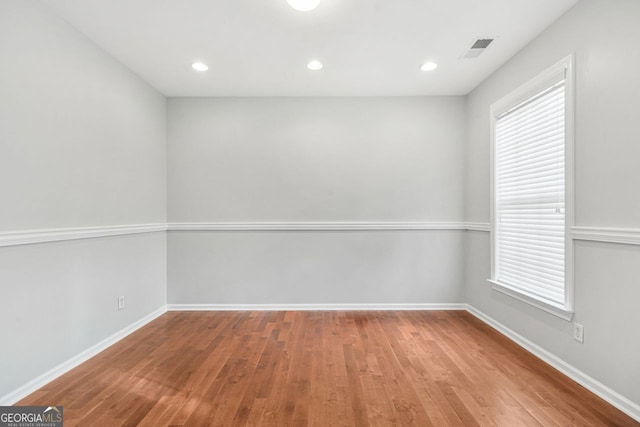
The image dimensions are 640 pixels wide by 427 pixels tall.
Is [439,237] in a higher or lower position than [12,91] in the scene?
lower

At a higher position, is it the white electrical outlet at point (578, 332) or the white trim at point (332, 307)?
the white electrical outlet at point (578, 332)

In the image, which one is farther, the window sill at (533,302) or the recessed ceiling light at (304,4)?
the window sill at (533,302)

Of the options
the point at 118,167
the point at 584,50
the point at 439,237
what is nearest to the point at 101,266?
the point at 118,167

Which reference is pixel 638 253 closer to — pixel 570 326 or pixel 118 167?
pixel 570 326

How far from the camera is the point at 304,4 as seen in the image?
2031 mm

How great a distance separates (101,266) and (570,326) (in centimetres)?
379

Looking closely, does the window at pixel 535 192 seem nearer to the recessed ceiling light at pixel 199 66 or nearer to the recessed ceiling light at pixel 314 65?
the recessed ceiling light at pixel 314 65

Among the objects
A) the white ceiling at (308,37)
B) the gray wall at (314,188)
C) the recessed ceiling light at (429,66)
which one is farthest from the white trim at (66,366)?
the recessed ceiling light at (429,66)

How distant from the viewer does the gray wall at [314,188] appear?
377 centimetres

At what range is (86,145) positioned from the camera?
252cm

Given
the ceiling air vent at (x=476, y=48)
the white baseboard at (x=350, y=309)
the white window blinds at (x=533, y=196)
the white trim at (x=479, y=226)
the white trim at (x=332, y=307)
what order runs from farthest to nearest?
1. the white trim at (x=332, y=307)
2. the white trim at (x=479, y=226)
3. the ceiling air vent at (x=476, y=48)
4. the white window blinds at (x=533, y=196)
5. the white baseboard at (x=350, y=309)

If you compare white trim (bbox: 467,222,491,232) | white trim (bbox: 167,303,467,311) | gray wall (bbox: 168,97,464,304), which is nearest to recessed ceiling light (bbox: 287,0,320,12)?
gray wall (bbox: 168,97,464,304)

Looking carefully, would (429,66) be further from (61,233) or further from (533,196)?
(61,233)

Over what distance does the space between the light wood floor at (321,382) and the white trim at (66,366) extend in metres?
0.06
